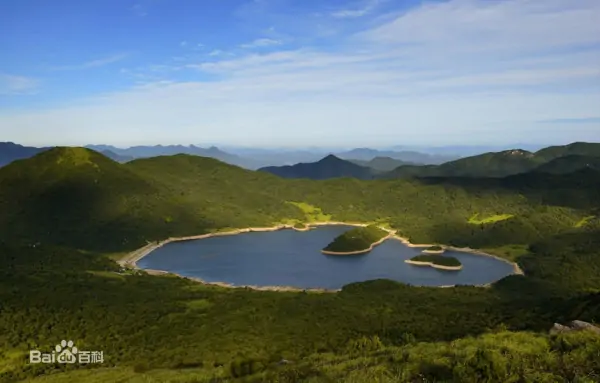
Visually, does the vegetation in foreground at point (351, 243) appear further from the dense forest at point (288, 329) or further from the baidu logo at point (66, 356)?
the baidu logo at point (66, 356)

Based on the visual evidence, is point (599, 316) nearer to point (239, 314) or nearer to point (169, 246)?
point (239, 314)

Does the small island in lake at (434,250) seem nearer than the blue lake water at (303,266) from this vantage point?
No

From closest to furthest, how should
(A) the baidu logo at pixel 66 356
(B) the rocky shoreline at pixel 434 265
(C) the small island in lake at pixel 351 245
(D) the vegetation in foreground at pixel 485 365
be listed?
(D) the vegetation in foreground at pixel 485 365
(A) the baidu logo at pixel 66 356
(B) the rocky shoreline at pixel 434 265
(C) the small island in lake at pixel 351 245

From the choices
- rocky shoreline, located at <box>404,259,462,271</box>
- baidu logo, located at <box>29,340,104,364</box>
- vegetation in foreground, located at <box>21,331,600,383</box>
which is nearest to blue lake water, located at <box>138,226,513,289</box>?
rocky shoreline, located at <box>404,259,462,271</box>

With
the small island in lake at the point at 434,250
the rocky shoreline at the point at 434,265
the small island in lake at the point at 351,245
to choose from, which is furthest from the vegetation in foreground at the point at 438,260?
the small island in lake at the point at 351,245

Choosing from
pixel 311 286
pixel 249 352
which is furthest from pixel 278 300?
pixel 311 286

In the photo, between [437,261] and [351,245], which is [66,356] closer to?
[437,261]

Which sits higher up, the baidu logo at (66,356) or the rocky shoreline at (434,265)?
the baidu logo at (66,356)

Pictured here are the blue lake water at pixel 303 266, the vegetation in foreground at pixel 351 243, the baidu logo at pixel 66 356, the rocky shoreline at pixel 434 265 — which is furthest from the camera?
the vegetation in foreground at pixel 351 243
